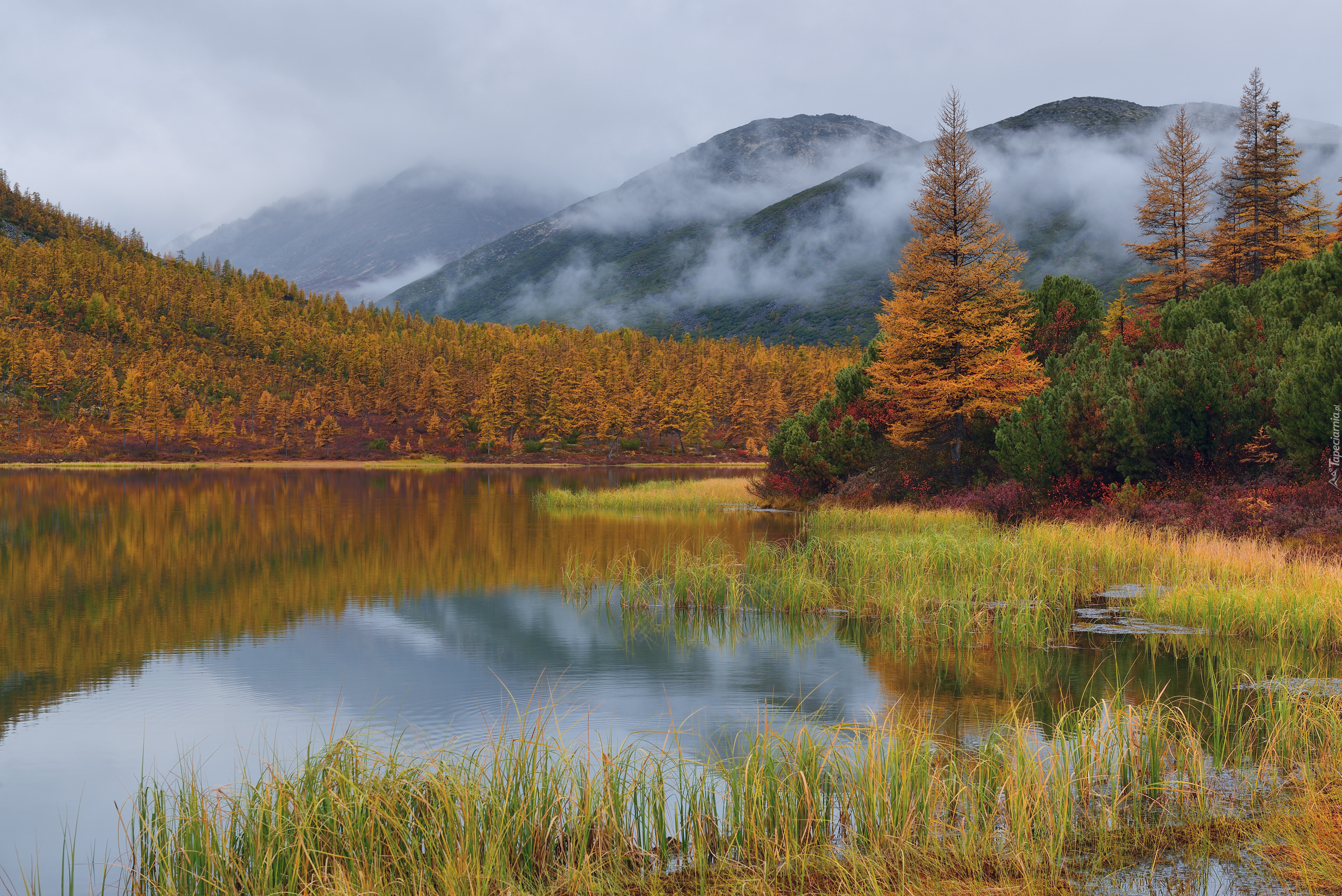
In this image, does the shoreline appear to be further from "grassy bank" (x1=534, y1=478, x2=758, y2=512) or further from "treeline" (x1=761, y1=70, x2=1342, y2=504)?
"treeline" (x1=761, y1=70, x2=1342, y2=504)

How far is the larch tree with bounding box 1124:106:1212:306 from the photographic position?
50.5m

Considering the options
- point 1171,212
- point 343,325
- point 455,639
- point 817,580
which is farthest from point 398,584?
point 343,325

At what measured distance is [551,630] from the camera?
630 inches

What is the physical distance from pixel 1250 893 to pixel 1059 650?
8.00 meters

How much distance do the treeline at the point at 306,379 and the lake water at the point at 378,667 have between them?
75.2m

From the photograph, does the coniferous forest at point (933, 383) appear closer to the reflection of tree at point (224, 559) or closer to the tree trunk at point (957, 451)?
the tree trunk at point (957, 451)

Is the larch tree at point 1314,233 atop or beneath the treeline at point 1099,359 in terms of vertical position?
atop

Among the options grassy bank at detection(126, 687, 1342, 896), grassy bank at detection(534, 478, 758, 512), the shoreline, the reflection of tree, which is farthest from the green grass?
the shoreline

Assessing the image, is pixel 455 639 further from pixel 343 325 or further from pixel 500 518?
pixel 343 325

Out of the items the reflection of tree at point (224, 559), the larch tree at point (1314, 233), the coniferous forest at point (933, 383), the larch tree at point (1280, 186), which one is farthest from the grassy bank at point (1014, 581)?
the larch tree at point (1280, 186)

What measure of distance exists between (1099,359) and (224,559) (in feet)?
80.1

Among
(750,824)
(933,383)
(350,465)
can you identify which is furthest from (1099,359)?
(350,465)

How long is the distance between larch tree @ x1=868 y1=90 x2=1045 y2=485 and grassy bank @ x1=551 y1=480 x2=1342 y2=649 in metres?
11.1

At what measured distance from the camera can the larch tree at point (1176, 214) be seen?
50.5 m
